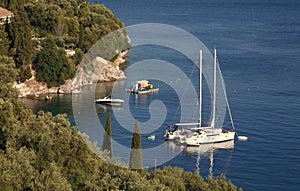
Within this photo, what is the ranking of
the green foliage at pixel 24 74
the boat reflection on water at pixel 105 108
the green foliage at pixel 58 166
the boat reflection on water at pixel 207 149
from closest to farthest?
the green foliage at pixel 58 166
the boat reflection on water at pixel 207 149
the boat reflection on water at pixel 105 108
the green foliage at pixel 24 74

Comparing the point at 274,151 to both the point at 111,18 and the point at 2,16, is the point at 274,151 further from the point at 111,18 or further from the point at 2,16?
the point at 111,18

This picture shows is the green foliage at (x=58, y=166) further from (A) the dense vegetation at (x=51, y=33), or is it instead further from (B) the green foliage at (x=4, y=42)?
(A) the dense vegetation at (x=51, y=33)

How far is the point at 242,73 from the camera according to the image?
48.8 metres

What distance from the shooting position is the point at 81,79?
42688 millimetres

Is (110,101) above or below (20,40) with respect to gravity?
below

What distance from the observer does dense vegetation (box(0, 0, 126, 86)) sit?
39938 millimetres

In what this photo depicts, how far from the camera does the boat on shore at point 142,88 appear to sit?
42.3 metres

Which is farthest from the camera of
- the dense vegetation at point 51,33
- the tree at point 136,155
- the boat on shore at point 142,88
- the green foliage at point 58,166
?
the boat on shore at point 142,88

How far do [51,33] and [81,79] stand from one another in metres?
6.42

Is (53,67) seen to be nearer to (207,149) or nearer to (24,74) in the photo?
(24,74)

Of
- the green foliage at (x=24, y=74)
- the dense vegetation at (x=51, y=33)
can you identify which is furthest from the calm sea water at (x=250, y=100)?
the dense vegetation at (x=51, y=33)

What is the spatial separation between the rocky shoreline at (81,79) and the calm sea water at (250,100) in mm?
886

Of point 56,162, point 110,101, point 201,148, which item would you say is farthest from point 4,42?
point 56,162

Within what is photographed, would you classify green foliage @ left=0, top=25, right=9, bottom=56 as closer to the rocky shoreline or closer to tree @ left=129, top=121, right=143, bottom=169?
the rocky shoreline
